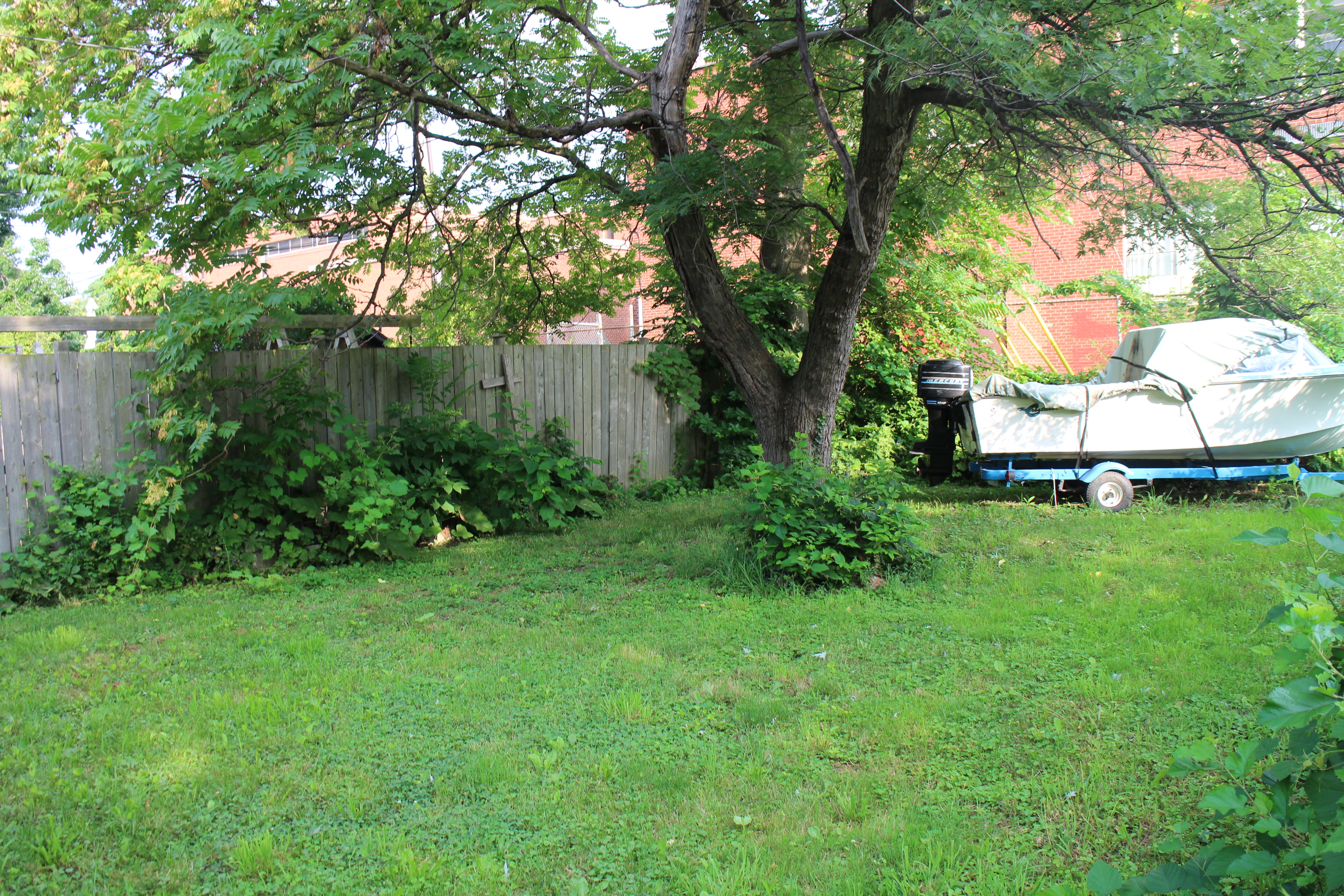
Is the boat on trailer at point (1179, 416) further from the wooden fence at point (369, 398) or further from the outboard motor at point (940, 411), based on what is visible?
the wooden fence at point (369, 398)

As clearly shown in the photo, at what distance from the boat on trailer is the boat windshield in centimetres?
1

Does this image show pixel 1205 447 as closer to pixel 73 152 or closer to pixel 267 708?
pixel 267 708

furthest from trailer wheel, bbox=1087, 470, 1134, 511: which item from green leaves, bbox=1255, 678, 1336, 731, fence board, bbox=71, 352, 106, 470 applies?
fence board, bbox=71, 352, 106, 470

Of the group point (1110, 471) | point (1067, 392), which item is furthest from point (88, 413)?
point (1110, 471)

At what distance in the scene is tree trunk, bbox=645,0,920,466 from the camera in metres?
6.84

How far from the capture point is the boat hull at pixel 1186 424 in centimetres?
845

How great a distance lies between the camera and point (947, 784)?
344cm

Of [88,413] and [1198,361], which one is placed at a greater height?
[1198,361]

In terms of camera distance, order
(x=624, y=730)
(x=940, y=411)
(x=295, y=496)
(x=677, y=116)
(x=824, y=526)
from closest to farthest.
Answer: (x=624, y=730) < (x=824, y=526) < (x=677, y=116) < (x=295, y=496) < (x=940, y=411)

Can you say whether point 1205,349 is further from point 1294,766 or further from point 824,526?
Answer: point 1294,766

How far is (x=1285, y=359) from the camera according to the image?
851cm

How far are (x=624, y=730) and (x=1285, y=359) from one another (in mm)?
8053

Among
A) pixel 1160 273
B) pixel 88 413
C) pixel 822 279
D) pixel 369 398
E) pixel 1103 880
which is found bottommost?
pixel 1103 880

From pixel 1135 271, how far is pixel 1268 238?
1249 cm
